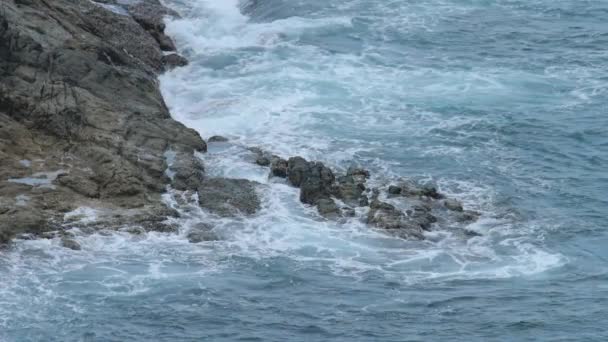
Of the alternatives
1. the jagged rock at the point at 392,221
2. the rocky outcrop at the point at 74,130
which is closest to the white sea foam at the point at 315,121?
the jagged rock at the point at 392,221

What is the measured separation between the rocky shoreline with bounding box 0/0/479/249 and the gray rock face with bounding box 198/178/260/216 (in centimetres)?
3

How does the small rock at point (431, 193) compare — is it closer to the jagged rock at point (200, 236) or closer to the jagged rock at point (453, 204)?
the jagged rock at point (453, 204)

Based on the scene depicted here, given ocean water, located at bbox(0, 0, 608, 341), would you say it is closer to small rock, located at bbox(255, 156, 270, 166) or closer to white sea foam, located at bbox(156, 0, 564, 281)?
white sea foam, located at bbox(156, 0, 564, 281)

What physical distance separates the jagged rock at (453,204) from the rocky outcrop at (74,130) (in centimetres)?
739

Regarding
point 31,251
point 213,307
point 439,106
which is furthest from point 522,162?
point 31,251

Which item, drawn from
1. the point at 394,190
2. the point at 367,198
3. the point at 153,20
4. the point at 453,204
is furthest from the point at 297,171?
the point at 153,20

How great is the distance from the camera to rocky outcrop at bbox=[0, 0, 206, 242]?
27.2 meters

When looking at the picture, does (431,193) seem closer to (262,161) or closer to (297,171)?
(297,171)

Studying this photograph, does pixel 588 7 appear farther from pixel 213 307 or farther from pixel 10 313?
pixel 10 313

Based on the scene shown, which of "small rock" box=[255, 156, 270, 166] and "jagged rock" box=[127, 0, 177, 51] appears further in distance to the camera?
"jagged rock" box=[127, 0, 177, 51]

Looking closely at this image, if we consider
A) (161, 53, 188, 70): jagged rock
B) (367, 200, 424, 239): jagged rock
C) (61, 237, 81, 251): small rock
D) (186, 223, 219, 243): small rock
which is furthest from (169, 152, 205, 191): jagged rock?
(161, 53, 188, 70): jagged rock

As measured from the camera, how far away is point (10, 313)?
22047mm

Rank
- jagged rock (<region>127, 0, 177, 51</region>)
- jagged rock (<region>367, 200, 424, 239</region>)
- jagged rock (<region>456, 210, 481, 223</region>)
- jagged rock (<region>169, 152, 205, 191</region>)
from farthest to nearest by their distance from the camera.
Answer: jagged rock (<region>127, 0, 177, 51</region>) → jagged rock (<region>169, 152, 205, 191</region>) → jagged rock (<region>456, 210, 481, 223</region>) → jagged rock (<region>367, 200, 424, 239</region>)

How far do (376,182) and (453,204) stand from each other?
9.31 feet
